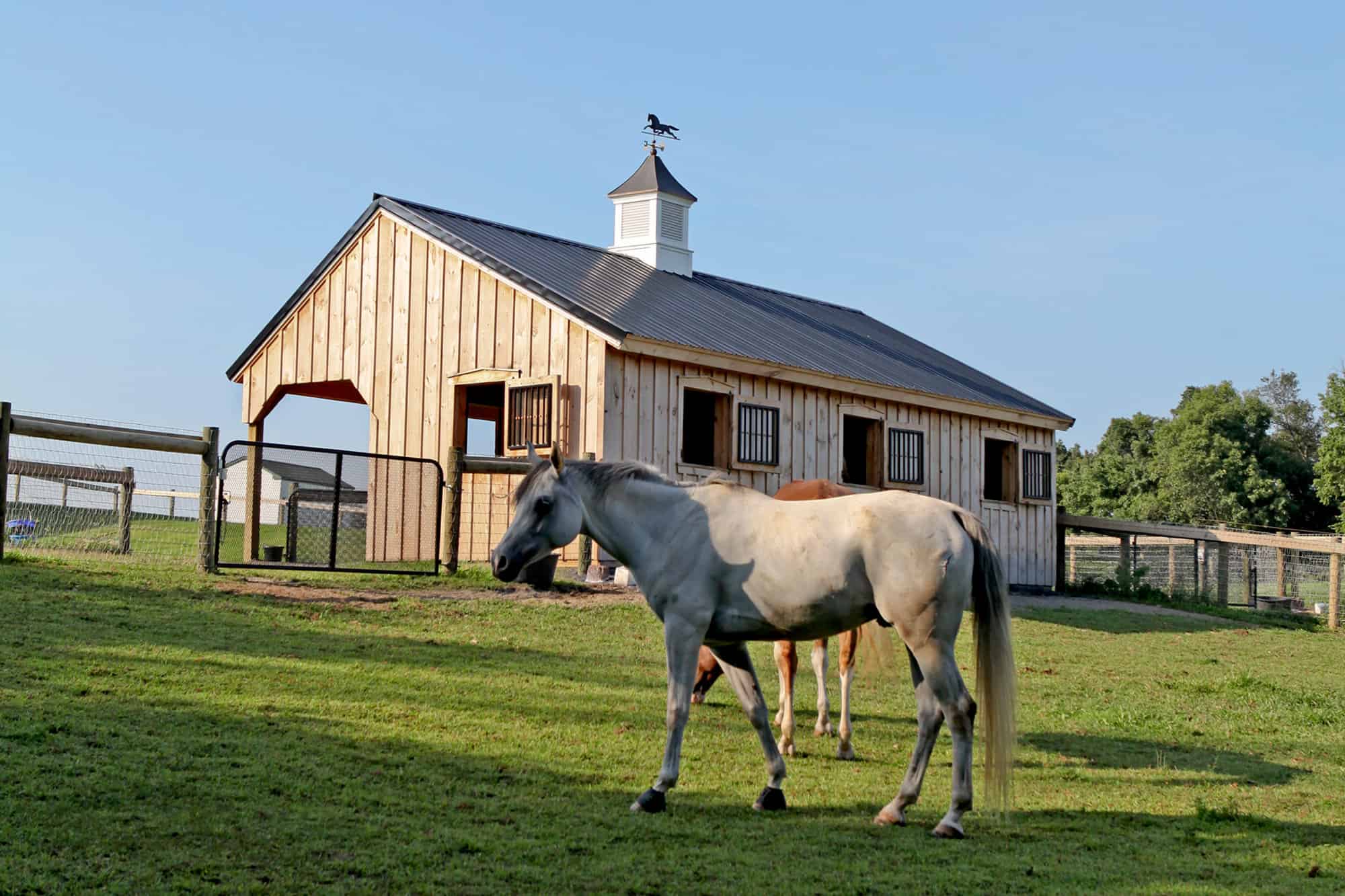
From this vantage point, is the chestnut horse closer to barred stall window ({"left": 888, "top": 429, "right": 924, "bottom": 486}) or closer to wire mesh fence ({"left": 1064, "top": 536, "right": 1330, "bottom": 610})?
barred stall window ({"left": 888, "top": 429, "right": 924, "bottom": 486})

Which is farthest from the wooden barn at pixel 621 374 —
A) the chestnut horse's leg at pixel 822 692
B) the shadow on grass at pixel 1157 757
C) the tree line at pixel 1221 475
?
the tree line at pixel 1221 475

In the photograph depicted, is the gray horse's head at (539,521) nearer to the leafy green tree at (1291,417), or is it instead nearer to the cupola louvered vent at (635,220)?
the cupola louvered vent at (635,220)

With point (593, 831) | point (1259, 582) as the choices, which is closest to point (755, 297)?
point (1259, 582)

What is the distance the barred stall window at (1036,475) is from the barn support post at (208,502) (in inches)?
548

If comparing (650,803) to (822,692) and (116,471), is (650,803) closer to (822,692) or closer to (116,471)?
(822,692)

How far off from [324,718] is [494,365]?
31.5ft

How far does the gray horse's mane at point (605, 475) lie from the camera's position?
6.45 meters

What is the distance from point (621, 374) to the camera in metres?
15.5

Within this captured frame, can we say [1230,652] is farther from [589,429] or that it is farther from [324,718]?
[324,718]

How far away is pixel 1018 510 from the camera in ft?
71.6

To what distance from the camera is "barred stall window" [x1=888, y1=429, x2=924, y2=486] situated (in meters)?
19.3

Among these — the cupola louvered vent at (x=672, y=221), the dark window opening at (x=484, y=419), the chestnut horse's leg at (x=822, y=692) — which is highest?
the cupola louvered vent at (x=672, y=221)

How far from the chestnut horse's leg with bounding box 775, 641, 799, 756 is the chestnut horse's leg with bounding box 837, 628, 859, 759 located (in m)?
0.29

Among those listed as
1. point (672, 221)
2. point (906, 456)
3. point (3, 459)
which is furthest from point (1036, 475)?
point (3, 459)
